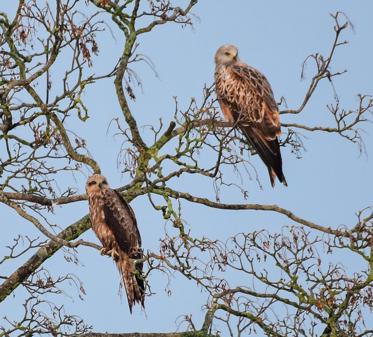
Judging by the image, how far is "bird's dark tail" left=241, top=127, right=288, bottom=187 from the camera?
1096 cm

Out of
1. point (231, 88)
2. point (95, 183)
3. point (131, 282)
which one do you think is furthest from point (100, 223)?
point (231, 88)

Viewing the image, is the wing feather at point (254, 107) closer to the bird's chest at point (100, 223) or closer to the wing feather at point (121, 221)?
the wing feather at point (121, 221)

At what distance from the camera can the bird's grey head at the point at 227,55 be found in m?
12.6

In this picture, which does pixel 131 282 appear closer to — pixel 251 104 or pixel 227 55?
pixel 251 104

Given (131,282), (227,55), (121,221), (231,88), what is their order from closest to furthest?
(131,282), (121,221), (231,88), (227,55)

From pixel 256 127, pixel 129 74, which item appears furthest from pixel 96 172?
pixel 256 127

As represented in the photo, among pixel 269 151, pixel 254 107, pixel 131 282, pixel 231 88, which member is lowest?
pixel 131 282

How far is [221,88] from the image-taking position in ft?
40.0

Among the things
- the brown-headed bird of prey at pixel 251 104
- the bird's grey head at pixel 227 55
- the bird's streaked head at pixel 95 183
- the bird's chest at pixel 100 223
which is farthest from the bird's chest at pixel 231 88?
the bird's chest at pixel 100 223

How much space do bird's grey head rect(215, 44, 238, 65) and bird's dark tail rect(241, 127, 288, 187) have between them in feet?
5.24

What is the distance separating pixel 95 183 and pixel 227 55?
10.6ft

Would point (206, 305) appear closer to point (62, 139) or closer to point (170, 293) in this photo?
point (170, 293)

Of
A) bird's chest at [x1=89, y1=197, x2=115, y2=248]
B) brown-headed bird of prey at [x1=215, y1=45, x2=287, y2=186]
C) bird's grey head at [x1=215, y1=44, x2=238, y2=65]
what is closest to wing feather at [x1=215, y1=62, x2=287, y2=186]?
brown-headed bird of prey at [x1=215, y1=45, x2=287, y2=186]

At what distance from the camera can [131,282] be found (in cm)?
1018
